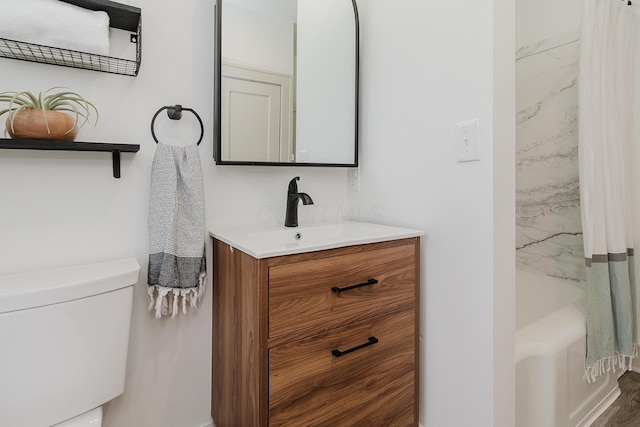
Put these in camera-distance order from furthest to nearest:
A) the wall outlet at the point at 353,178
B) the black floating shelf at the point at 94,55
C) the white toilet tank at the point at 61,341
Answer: the wall outlet at the point at 353,178 < the black floating shelf at the point at 94,55 < the white toilet tank at the point at 61,341

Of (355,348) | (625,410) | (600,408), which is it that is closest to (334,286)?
(355,348)

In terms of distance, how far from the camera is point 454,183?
1.20 meters

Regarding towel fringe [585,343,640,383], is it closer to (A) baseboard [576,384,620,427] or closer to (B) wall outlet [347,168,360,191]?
(A) baseboard [576,384,620,427]

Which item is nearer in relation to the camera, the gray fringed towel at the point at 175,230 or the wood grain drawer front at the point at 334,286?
the wood grain drawer front at the point at 334,286

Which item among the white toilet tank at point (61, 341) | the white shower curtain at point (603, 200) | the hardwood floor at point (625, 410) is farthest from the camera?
the hardwood floor at point (625, 410)

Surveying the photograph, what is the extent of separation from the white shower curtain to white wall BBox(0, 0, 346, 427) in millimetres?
1370

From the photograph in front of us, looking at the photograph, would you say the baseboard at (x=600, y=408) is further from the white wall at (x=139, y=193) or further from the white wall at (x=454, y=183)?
the white wall at (x=139, y=193)

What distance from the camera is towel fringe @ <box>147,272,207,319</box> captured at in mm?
1159

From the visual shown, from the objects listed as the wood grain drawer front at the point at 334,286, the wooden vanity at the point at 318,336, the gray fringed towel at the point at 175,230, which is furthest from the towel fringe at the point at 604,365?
the gray fringed towel at the point at 175,230

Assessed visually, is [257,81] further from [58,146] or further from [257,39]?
[58,146]

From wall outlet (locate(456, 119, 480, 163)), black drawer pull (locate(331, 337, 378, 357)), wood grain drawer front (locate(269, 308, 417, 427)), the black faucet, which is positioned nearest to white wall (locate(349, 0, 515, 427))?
wall outlet (locate(456, 119, 480, 163))

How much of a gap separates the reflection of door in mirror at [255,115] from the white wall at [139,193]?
84 millimetres

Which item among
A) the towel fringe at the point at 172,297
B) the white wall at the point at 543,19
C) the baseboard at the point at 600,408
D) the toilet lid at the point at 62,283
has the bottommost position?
the baseboard at the point at 600,408

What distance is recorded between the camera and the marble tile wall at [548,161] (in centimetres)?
186
